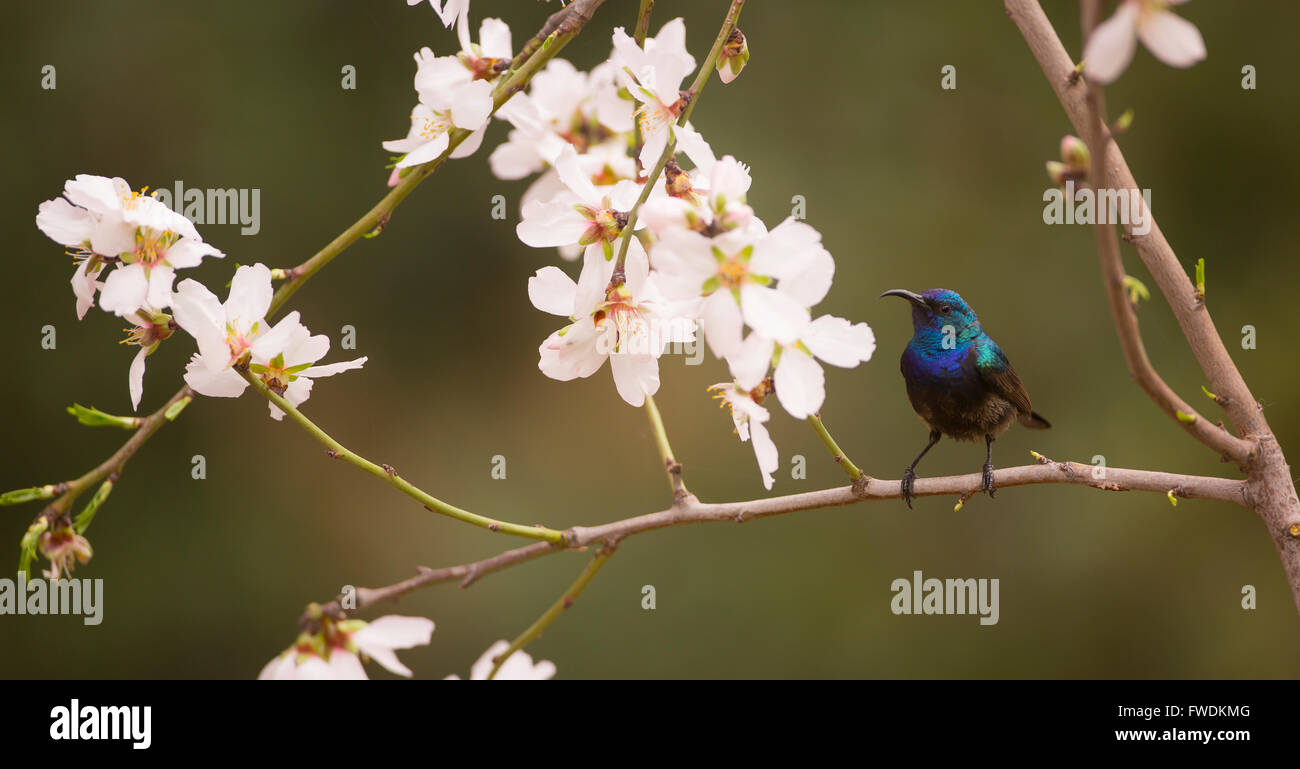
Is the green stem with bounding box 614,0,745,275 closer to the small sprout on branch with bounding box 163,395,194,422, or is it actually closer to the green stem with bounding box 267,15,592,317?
the green stem with bounding box 267,15,592,317

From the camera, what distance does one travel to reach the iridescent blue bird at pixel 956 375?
1.28 m

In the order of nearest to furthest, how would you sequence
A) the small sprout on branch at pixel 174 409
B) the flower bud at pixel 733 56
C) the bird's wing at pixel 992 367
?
the small sprout on branch at pixel 174 409, the flower bud at pixel 733 56, the bird's wing at pixel 992 367

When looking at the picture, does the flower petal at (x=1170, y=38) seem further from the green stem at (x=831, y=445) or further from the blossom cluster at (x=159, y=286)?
the blossom cluster at (x=159, y=286)

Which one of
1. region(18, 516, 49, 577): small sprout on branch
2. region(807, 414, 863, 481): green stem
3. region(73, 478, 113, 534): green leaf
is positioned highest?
region(807, 414, 863, 481): green stem

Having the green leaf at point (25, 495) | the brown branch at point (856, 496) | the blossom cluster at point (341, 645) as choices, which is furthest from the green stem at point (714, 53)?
the green leaf at point (25, 495)

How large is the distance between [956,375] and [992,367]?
0.05 m

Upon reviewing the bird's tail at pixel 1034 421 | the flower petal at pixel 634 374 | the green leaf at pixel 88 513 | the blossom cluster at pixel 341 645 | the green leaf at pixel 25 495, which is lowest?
the blossom cluster at pixel 341 645

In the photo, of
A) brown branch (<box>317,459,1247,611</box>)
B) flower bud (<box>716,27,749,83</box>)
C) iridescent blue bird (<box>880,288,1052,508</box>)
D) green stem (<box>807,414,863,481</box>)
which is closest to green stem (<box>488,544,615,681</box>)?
brown branch (<box>317,459,1247,611</box>)

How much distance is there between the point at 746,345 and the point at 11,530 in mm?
2632

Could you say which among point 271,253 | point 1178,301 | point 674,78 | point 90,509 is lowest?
point 90,509

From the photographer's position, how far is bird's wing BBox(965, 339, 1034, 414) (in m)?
1.28

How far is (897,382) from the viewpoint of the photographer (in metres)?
2.71
